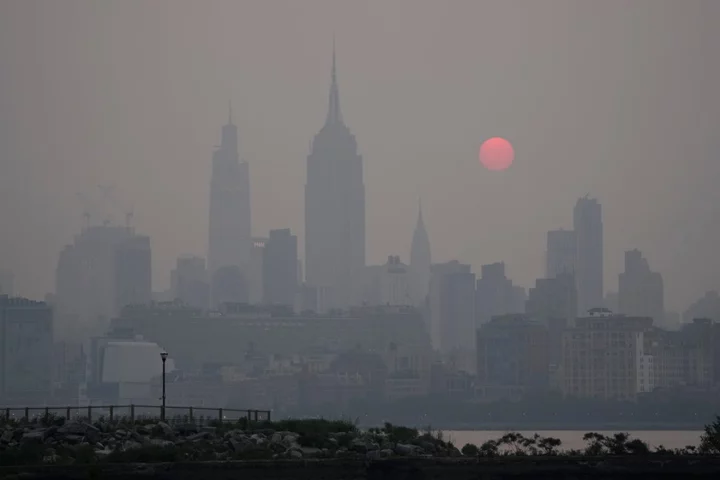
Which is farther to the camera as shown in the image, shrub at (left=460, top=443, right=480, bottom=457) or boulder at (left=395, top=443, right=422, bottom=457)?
shrub at (left=460, top=443, right=480, bottom=457)

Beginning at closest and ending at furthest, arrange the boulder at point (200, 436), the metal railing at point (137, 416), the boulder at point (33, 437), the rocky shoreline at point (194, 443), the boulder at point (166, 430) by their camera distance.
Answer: the rocky shoreline at point (194, 443)
the boulder at point (33, 437)
the boulder at point (200, 436)
the boulder at point (166, 430)
the metal railing at point (137, 416)

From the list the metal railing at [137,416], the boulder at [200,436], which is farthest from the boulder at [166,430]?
the metal railing at [137,416]

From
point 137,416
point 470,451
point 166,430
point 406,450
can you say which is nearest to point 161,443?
point 166,430

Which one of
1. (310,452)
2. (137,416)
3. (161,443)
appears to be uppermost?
(137,416)

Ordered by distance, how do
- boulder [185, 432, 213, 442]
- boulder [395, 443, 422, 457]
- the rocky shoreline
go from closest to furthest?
the rocky shoreline < boulder [395, 443, 422, 457] < boulder [185, 432, 213, 442]

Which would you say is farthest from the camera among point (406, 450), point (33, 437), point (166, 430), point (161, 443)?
point (166, 430)

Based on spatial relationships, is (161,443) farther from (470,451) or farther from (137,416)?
(137,416)

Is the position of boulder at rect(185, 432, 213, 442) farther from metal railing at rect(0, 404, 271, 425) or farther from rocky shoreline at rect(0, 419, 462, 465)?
metal railing at rect(0, 404, 271, 425)

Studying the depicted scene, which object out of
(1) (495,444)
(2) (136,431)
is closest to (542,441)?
(1) (495,444)

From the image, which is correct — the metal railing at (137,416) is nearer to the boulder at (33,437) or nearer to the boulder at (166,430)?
the boulder at (166,430)

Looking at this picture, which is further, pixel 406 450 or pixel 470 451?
pixel 470 451

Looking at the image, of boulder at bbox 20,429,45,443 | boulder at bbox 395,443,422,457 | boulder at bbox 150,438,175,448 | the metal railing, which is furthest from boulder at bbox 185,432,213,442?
boulder at bbox 395,443,422,457

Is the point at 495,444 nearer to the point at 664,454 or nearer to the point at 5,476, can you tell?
the point at 664,454

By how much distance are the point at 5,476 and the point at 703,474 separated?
17141mm
